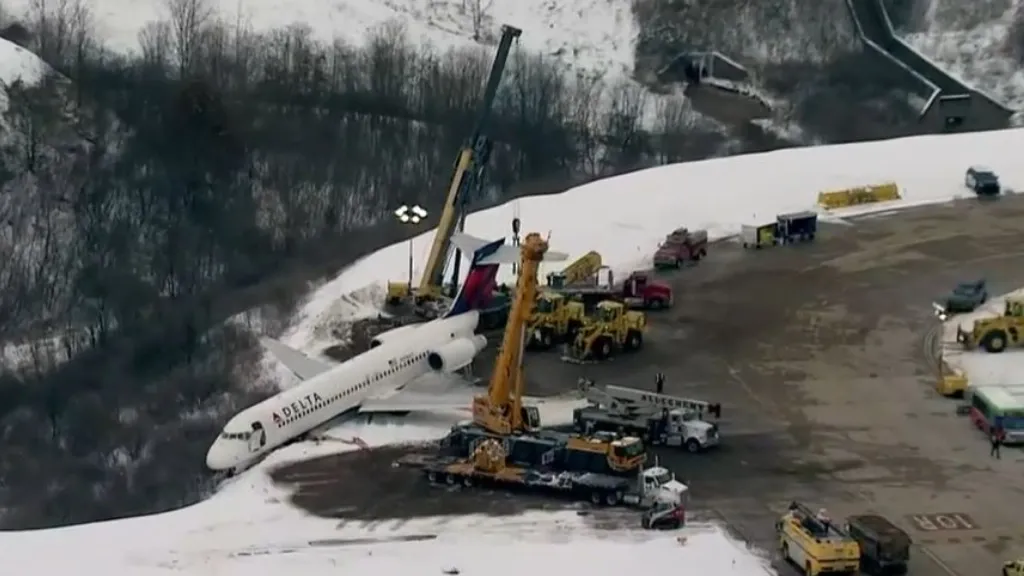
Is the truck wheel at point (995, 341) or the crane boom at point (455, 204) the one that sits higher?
the crane boom at point (455, 204)

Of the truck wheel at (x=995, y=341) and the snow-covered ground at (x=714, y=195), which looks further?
the snow-covered ground at (x=714, y=195)

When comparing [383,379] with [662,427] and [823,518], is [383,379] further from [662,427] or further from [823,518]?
[823,518]

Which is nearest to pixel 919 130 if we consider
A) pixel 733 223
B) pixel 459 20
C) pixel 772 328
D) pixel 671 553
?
pixel 459 20

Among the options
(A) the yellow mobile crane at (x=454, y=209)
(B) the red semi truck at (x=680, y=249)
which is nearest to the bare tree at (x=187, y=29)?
(B) the red semi truck at (x=680, y=249)

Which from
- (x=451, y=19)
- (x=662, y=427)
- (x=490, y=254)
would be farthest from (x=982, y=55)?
(x=662, y=427)

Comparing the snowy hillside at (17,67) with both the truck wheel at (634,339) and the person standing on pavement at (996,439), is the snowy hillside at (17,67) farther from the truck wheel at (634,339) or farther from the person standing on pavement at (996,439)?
the person standing on pavement at (996,439)

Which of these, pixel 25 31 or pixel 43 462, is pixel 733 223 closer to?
pixel 43 462
